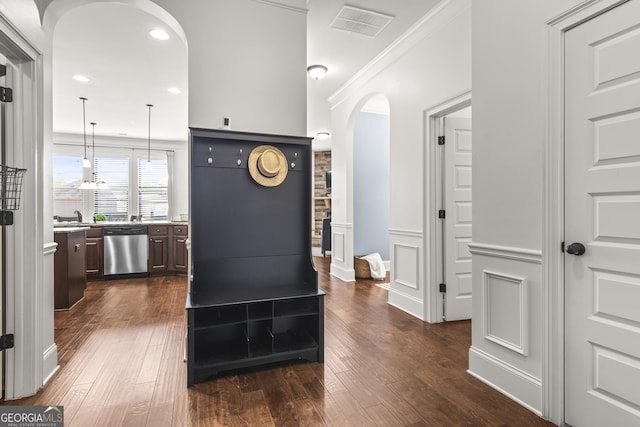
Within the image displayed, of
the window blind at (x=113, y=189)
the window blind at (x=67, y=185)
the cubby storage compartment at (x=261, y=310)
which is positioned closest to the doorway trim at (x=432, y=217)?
the cubby storage compartment at (x=261, y=310)

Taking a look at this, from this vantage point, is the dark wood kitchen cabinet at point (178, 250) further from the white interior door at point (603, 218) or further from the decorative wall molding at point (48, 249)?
the white interior door at point (603, 218)

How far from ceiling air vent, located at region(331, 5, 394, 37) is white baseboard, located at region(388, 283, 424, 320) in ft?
9.29

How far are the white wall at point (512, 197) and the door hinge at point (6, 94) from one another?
9.55 ft

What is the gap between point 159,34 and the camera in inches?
131

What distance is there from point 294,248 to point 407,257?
5.10 ft

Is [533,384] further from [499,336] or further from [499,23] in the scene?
[499,23]

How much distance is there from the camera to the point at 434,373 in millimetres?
2305

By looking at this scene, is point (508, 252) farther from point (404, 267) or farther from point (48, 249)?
point (48, 249)

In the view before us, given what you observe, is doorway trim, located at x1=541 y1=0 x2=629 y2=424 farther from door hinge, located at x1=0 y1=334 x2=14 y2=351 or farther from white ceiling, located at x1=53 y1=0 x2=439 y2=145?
door hinge, located at x1=0 y1=334 x2=14 y2=351

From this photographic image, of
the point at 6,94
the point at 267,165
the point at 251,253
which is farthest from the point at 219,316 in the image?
the point at 6,94

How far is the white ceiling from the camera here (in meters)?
3.07

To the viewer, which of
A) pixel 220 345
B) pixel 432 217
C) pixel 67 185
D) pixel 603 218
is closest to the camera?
pixel 603 218

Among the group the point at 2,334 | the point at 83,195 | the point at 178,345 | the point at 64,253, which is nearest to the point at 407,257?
the point at 178,345

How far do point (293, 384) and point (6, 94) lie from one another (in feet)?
8.14
